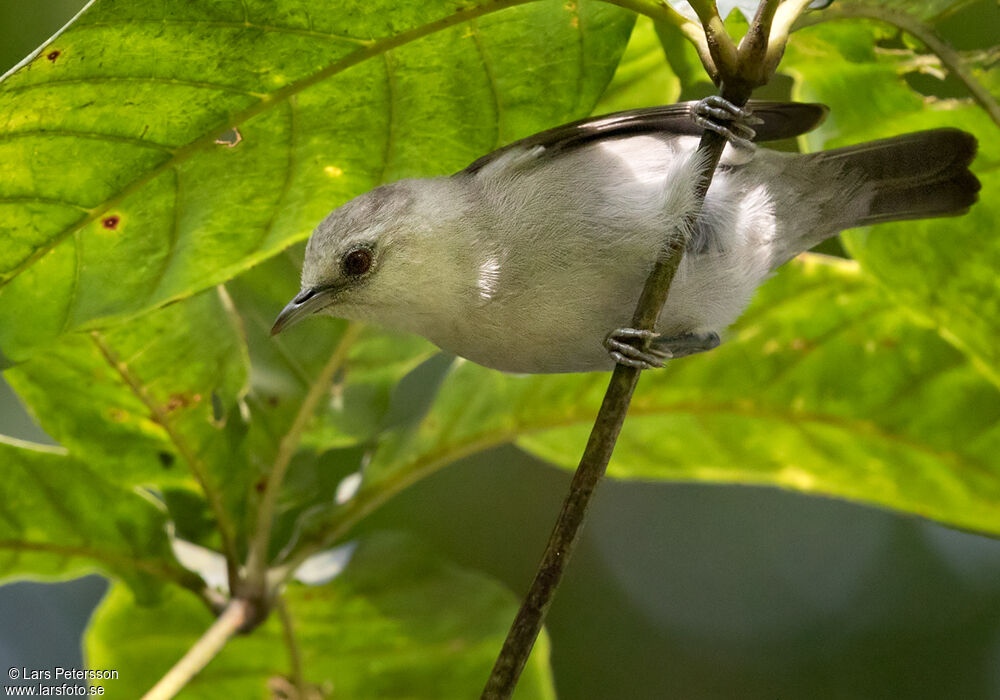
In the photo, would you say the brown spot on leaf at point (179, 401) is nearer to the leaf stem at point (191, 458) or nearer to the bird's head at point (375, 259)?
the leaf stem at point (191, 458)

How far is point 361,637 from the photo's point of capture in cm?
358

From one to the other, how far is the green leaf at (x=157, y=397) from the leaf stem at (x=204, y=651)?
0.28m

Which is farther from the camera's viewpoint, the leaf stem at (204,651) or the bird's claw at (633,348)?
the leaf stem at (204,651)

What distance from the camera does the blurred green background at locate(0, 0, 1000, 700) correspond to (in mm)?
6422

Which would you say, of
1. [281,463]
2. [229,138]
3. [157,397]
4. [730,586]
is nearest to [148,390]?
[157,397]

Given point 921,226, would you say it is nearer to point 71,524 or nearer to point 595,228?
point 595,228

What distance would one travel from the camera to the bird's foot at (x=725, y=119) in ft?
7.30

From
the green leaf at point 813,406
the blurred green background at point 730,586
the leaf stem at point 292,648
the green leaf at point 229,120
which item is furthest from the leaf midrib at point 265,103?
the blurred green background at point 730,586

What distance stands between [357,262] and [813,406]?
1434mm

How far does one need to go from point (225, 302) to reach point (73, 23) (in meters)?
1.09

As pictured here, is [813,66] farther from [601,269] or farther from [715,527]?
[715,527]

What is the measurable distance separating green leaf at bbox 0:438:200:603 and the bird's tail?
2.11 metres

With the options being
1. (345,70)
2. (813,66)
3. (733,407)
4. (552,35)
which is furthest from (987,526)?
(345,70)

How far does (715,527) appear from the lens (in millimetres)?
7203
